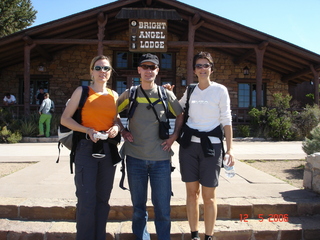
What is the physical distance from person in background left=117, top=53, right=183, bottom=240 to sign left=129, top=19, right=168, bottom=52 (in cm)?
927

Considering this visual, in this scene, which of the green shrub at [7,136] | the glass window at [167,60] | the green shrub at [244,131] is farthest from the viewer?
the glass window at [167,60]

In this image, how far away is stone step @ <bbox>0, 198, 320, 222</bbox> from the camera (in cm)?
324

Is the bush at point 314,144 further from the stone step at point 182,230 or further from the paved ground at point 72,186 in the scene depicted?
the stone step at point 182,230

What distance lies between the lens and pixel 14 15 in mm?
18281

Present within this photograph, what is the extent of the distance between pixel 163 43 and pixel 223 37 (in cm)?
357

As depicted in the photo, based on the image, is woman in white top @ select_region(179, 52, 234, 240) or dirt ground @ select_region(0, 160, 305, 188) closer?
Result: woman in white top @ select_region(179, 52, 234, 240)

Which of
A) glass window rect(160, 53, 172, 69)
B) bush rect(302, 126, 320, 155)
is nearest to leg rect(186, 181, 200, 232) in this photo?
bush rect(302, 126, 320, 155)

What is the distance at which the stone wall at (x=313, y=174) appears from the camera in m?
3.80

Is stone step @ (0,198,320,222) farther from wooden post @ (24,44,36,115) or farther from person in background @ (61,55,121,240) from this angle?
wooden post @ (24,44,36,115)

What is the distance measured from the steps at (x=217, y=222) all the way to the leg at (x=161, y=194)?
1.51 ft

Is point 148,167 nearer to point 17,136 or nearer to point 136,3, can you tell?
point 17,136

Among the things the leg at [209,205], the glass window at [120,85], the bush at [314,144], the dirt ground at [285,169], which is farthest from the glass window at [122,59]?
the leg at [209,205]

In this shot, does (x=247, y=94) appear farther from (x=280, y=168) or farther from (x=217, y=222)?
(x=217, y=222)

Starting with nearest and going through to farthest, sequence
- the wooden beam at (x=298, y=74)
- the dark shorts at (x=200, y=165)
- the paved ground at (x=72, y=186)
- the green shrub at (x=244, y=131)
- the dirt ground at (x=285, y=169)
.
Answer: the dark shorts at (x=200, y=165) < the paved ground at (x=72, y=186) < the dirt ground at (x=285, y=169) < the green shrub at (x=244, y=131) < the wooden beam at (x=298, y=74)
